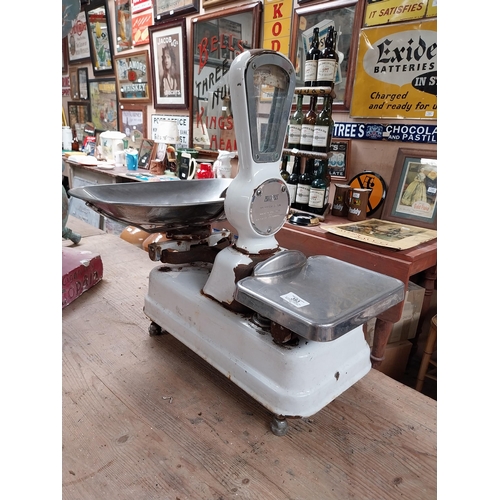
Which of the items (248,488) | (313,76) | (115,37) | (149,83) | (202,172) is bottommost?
(248,488)

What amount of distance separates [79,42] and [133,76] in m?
1.12

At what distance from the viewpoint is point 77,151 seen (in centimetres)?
371

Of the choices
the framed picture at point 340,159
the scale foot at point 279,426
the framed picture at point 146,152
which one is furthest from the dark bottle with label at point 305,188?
the framed picture at point 146,152

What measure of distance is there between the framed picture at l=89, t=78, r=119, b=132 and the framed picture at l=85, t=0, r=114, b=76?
0.11 meters

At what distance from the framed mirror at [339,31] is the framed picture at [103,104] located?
213 centimetres

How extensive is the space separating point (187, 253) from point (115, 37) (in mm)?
3062

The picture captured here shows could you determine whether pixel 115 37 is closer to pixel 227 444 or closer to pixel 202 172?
pixel 202 172

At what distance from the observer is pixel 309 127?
4.74 ft

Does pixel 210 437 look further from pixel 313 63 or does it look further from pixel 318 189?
pixel 313 63

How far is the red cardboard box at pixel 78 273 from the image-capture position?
1029 millimetres

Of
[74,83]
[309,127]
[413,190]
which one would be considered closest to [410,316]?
[413,190]

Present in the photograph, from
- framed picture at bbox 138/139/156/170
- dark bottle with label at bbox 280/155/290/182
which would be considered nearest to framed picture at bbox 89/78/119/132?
framed picture at bbox 138/139/156/170

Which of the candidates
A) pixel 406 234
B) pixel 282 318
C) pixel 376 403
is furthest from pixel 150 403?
pixel 406 234

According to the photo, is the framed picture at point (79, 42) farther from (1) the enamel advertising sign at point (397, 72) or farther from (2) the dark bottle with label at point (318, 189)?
(2) the dark bottle with label at point (318, 189)
